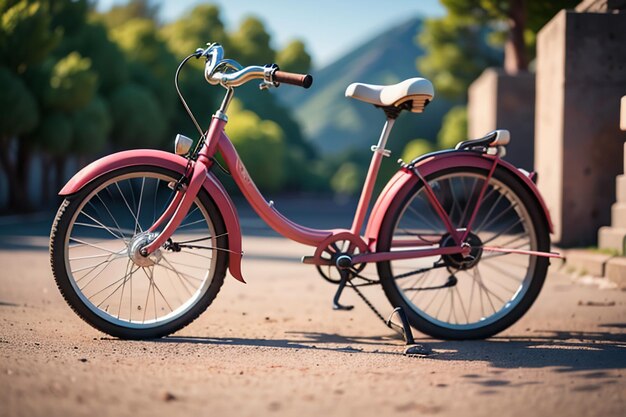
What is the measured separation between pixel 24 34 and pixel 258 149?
50.7 ft

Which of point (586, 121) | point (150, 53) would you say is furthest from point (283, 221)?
point (150, 53)

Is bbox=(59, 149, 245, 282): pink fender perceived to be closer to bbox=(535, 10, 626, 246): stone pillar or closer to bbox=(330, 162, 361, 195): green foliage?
bbox=(535, 10, 626, 246): stone pillar

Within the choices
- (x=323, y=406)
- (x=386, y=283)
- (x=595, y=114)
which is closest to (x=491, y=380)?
(x=323, y=406)

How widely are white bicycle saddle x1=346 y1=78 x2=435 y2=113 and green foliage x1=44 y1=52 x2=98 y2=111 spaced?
13.1m

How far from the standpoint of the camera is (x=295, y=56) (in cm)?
4638

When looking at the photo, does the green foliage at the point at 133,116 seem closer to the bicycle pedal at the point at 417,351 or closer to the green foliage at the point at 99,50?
the green foliage at the point at 99,50

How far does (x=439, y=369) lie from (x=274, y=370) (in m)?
0.70

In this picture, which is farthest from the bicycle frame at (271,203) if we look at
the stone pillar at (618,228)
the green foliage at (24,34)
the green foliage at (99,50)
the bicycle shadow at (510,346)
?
the green foliage at (99,50)

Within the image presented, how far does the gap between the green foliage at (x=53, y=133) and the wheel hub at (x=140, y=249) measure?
528 inches

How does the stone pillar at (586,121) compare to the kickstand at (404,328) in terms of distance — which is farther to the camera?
the stone pillar at (586,121)

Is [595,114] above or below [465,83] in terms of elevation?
below

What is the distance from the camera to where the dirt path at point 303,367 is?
8.88 ft

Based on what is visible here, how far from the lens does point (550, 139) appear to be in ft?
26.1

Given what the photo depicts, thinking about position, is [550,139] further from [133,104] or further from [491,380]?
[133,104]
